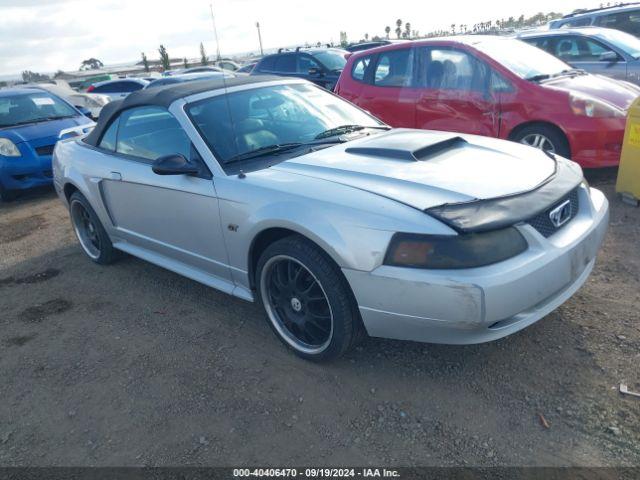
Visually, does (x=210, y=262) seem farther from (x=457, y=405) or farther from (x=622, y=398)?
(x=622, y=398)

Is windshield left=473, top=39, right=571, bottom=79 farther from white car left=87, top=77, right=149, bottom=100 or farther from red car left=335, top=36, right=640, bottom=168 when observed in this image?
white car left=87, top=77, right=149, bottom=100

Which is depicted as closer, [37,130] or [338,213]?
[338,213]

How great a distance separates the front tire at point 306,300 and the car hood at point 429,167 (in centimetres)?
46

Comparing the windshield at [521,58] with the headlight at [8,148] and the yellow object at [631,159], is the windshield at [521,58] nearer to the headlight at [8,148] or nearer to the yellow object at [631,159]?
the yellow object at [631,159]

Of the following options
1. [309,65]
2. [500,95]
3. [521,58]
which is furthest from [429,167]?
[309,65]

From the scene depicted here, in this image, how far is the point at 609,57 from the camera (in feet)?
25.0

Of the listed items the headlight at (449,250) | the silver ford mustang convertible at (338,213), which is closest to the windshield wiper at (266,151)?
the silver ford mustang convertible at (338,213)

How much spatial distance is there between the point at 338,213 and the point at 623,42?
7.45 m

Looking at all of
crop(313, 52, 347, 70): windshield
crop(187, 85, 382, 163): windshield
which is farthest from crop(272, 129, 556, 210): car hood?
crop(313, 52, 347, 70): windshield

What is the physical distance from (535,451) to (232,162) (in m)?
2.31

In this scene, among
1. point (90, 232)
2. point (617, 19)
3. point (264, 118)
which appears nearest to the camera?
point (264, 118)

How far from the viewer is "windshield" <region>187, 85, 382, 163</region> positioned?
3.38 m

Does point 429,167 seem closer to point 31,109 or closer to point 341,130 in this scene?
point 341,130

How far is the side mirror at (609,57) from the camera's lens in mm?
7533
